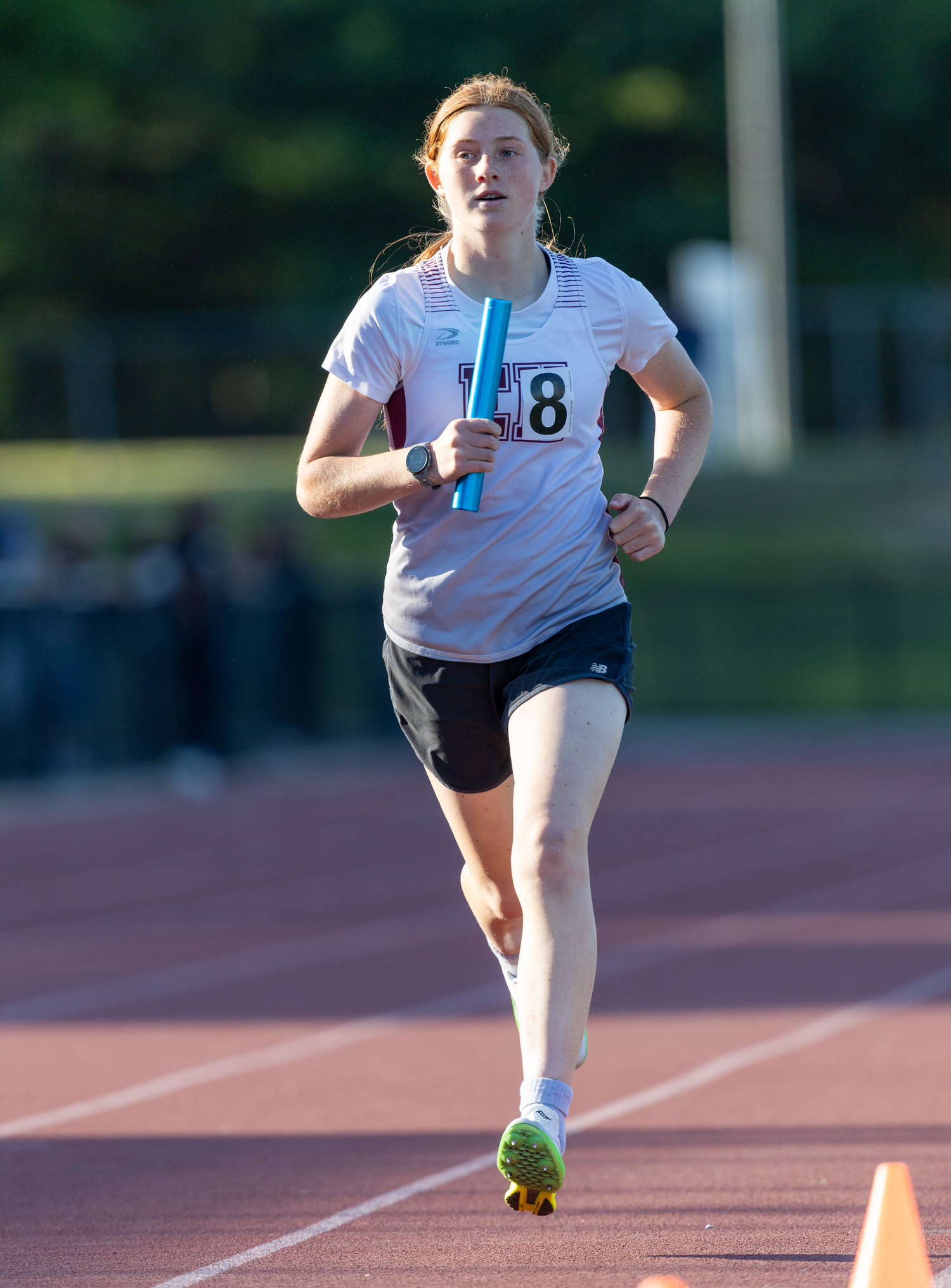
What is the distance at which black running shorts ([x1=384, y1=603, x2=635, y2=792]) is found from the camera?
13.8ft

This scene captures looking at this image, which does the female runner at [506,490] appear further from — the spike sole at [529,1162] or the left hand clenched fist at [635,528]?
the spike sole at [529,1162]

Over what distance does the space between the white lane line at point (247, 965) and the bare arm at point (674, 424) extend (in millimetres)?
4494

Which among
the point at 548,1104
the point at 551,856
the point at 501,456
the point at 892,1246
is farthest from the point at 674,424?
the point at 892,1246

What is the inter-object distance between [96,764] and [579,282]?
12.6 m

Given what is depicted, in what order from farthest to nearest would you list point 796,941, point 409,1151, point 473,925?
1. point 473,925
2. point 796,941
3. point 409,1151

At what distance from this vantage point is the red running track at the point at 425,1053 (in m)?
4.48

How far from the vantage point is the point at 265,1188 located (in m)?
5.11

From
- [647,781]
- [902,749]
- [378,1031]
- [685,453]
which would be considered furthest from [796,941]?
[902,749]

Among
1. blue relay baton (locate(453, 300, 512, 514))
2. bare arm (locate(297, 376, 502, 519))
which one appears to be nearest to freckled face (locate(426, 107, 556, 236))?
blue relay baton (locate(453, 300, 512, 514))

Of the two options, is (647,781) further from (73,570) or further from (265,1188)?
(265,1188)

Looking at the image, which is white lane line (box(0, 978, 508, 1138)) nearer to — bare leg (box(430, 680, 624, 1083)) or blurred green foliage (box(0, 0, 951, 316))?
bare leg (box(430, 680, 624, 1083))

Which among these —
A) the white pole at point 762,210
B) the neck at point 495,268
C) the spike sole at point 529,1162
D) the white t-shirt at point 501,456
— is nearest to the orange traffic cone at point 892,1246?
the spike sole at point 529,1162

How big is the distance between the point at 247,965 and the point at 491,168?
5785mm

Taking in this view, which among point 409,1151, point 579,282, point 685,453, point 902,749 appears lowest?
point 902,749
